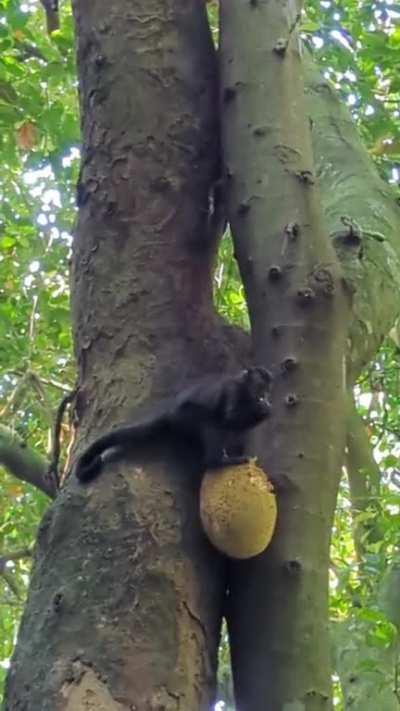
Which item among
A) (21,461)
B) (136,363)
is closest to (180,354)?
(136,363)

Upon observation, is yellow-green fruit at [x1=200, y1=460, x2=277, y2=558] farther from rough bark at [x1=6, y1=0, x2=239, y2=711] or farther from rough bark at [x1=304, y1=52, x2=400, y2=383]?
rough bark at [x1=304, y1=52, x2=400, y2=383]

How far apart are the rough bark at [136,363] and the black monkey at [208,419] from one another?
0.08ft

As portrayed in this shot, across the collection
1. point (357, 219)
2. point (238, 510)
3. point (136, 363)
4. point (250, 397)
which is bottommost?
point (238, 510)

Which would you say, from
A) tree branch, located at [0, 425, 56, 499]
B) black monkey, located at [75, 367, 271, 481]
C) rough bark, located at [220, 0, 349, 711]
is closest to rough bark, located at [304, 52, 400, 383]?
rough bark, located at [220, 0, 349, 711]

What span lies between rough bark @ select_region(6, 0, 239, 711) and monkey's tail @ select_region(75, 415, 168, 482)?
0.05 feet

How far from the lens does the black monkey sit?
3.76ft

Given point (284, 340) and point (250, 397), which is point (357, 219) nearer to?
point (284, 340)

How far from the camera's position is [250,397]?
3.74 ft

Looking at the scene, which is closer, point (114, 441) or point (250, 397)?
point (250, 397)

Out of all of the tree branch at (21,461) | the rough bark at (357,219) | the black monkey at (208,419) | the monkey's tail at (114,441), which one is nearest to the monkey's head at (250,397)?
the black monkey at (208,419)

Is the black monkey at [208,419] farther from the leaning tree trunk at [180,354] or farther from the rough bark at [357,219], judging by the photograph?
the rough bark at [357,219]

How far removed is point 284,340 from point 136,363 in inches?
6.9

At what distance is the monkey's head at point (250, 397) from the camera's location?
114 centimetres

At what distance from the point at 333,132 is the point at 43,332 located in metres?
2.40
